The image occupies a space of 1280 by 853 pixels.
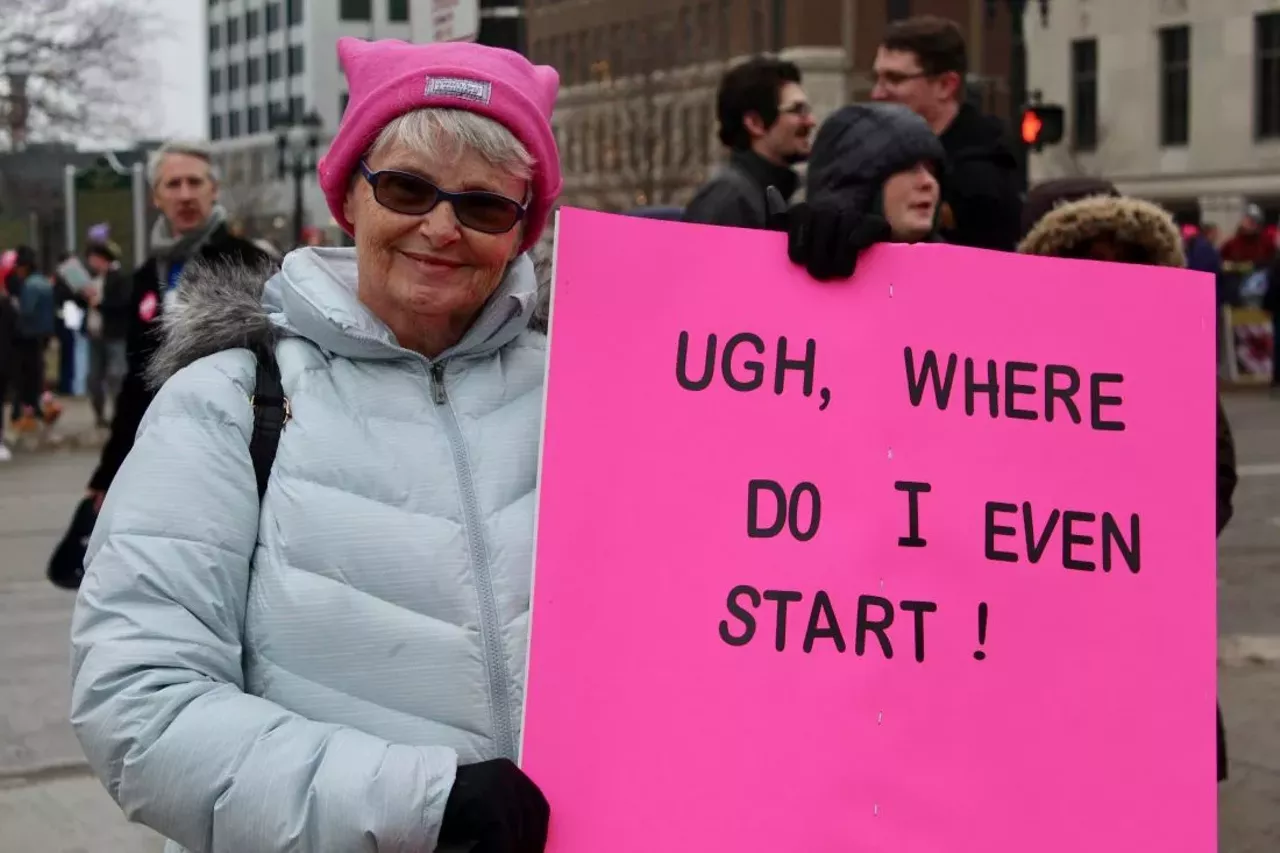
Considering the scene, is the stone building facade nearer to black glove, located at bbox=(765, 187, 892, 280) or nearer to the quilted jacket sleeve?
Result: black glove, located at bbox=(765, 187, 892, 280)

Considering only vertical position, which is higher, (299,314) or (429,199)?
(429,199)

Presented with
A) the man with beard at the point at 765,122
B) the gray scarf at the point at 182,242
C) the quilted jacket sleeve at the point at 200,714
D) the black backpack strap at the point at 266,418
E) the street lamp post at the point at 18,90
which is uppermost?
the street lamp post at the point at 18,90

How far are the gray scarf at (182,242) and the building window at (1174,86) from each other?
1604 inches

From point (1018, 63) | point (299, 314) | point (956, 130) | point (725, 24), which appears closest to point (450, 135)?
point (299, 314)

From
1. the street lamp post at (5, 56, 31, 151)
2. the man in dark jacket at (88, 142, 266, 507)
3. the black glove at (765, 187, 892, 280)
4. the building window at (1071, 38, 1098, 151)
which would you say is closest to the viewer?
the black glove at (765, 187, 892, 280)

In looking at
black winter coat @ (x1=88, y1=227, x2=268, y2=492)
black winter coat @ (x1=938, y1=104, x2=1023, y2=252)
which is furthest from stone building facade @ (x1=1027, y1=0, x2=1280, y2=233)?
black winter coat @ (x1=938, y1=104, x2=1023, y2=252)

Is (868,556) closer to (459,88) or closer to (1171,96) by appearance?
(459,88)

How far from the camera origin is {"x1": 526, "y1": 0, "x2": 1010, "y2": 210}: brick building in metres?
47.5

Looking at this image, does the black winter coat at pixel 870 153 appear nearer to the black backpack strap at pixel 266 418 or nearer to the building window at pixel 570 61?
the black backpack strap at pixel 266 418

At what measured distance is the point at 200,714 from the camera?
5.88ft

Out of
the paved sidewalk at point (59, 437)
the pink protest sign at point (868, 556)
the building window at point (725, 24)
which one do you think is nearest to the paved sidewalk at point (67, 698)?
the pink protest sign at point (868, 556)

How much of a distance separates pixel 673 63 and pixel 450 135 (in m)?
48.7

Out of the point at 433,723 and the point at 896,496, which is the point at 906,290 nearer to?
the point at 896,496

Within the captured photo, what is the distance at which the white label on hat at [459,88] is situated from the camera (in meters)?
1.96
